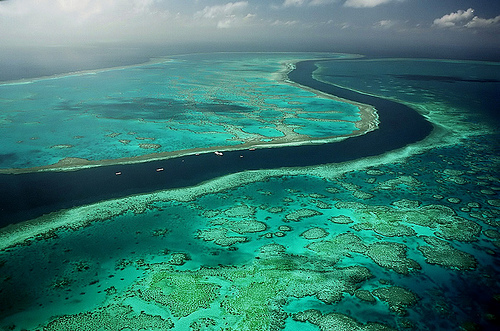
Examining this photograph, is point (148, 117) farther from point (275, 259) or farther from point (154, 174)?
point (275, 259)

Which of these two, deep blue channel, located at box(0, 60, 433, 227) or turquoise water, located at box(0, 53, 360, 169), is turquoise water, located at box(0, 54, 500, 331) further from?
turquoise water, located at box(0, 53, 360, 169)

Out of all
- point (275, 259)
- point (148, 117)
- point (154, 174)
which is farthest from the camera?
point (148, 117)

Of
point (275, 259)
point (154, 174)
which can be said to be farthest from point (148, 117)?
point (275, 259)

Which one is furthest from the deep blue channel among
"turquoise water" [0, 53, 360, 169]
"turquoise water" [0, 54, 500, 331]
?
"turquoise water" [0, 53, 360, 169]

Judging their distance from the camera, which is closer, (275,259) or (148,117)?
(275,259)

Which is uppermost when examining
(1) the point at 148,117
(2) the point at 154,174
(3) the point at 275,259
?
(1) the point at 148,117

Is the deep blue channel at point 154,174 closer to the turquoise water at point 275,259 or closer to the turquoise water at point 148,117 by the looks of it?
the turquoise water at point 275,259

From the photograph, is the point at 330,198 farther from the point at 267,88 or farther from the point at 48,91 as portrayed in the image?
the point at 48,91
